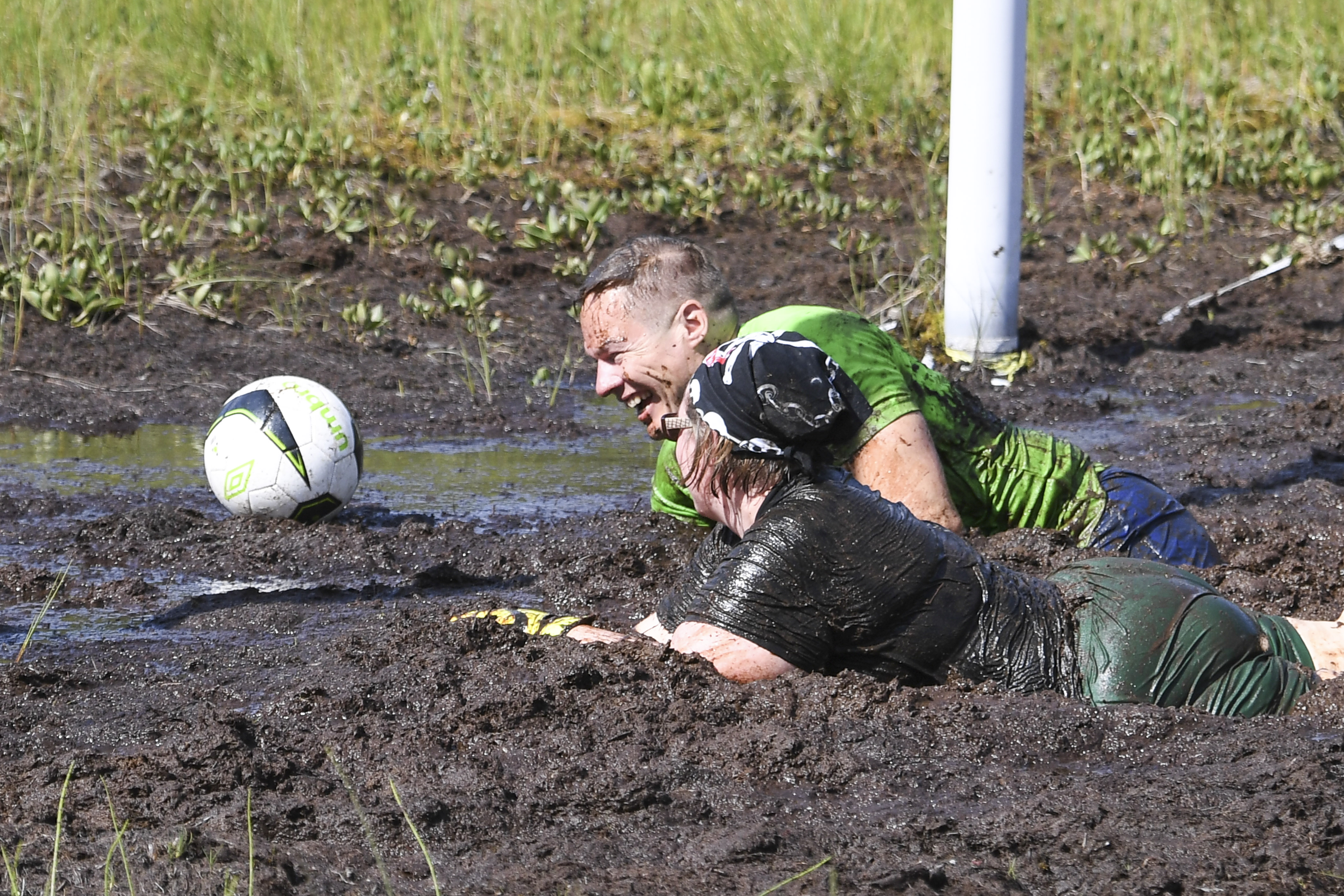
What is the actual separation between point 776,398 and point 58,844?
64.1 inches

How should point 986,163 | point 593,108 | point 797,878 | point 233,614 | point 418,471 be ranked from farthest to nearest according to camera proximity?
point 593,108 → point 986,163 → point 418,471 → point 233,614 → point 797,878

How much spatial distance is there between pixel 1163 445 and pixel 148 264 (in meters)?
5.64

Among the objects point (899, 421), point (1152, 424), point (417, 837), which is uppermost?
point (899, 421)

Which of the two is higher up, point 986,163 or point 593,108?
point 593,108

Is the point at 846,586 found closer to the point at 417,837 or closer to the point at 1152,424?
the point at 417,837

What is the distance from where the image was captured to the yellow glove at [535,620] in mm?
4035

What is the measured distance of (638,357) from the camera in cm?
455

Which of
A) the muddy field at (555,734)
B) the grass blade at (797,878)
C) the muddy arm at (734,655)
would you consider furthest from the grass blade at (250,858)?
the muddy arm at (734,655)

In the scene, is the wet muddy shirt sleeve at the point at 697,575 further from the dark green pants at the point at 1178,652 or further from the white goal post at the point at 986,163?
the white goal post at the point at 986,163

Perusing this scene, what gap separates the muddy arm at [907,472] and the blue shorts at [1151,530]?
0.73m

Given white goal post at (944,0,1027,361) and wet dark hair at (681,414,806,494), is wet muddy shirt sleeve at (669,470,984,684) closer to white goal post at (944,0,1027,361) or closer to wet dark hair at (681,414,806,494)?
wet dark hair at (681,414,806,494)

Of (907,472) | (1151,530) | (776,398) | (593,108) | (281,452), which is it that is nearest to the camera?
(776,398)

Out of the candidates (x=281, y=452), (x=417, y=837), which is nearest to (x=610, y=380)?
(x=281, y=452)

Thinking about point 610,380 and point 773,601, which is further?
point 610,380
